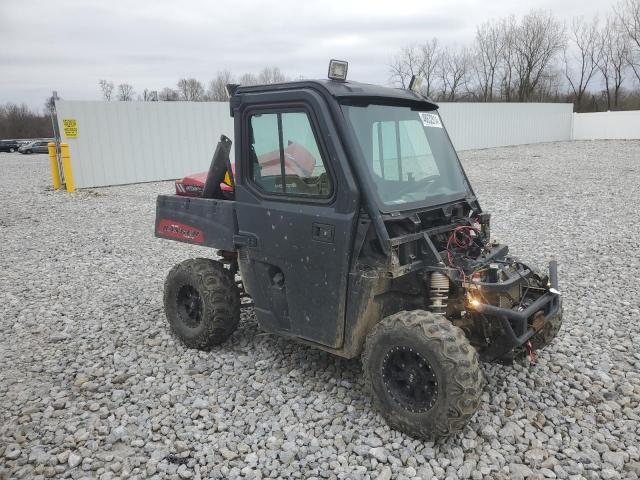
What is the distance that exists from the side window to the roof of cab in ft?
0.61

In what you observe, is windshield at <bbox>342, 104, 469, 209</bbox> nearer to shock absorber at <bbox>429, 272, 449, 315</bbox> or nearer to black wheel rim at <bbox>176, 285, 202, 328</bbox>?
shock absorber at <bbox>429, 272, 449, 315</bbox>

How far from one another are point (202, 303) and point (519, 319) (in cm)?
252

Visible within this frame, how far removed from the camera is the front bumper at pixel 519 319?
3133mm

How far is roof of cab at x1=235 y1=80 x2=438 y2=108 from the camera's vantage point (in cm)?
333

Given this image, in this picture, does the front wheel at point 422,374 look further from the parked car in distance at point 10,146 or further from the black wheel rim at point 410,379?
the parked car in distance at point 10,146

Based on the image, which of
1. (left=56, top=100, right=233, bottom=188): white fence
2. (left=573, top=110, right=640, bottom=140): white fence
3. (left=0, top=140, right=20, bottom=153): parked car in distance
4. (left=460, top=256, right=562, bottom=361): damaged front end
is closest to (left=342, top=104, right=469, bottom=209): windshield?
(left=460, top=256, right=562, bottom=361): damaged front end

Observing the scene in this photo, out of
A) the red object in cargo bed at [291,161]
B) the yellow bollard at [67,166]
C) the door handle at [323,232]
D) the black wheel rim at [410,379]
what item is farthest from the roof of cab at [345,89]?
the yellow bollard at [67,166]

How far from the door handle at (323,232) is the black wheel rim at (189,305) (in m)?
1.53

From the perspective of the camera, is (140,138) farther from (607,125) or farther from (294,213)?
(607,125)

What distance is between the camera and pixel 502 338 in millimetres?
3328

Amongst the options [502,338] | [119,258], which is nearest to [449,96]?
[119,258]

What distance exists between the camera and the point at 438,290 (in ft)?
11.0

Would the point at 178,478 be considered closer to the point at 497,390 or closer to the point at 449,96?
the point at 497,390

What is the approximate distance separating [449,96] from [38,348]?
51567mm
